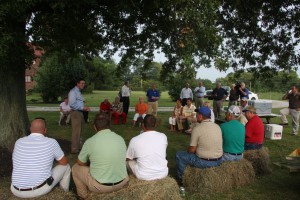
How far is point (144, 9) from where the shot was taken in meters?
7.77

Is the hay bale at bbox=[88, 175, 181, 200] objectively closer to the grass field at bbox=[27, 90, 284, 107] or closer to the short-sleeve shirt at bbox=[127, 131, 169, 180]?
the short-sleeve shirt at bbox=[127, 131, 169, 180]

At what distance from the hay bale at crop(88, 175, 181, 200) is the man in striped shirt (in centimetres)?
72

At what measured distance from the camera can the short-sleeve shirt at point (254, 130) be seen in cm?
734

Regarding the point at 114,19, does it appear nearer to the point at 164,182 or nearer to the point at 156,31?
the point at 156,31

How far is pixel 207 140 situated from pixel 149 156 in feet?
4.53

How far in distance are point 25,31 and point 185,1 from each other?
327 centimetres

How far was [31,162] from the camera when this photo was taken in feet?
14.7

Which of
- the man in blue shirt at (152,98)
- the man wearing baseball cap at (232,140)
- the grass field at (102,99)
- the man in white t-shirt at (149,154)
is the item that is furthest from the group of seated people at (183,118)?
the grass field at (102,99)

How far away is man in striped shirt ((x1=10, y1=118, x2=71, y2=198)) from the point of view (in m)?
4.48

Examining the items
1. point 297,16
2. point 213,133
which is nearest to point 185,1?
point 213,133

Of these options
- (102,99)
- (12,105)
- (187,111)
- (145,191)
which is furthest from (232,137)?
(102,99)

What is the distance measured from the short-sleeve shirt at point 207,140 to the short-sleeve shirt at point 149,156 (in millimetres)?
1050

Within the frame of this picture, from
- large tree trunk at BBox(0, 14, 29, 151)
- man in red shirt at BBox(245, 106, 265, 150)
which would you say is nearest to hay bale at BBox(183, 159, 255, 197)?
man in red shirt at BBox(245, 106, 265, 150)

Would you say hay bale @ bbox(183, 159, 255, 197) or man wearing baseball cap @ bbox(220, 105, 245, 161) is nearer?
hay bale @ bbox(183, 159, 255, 197)
